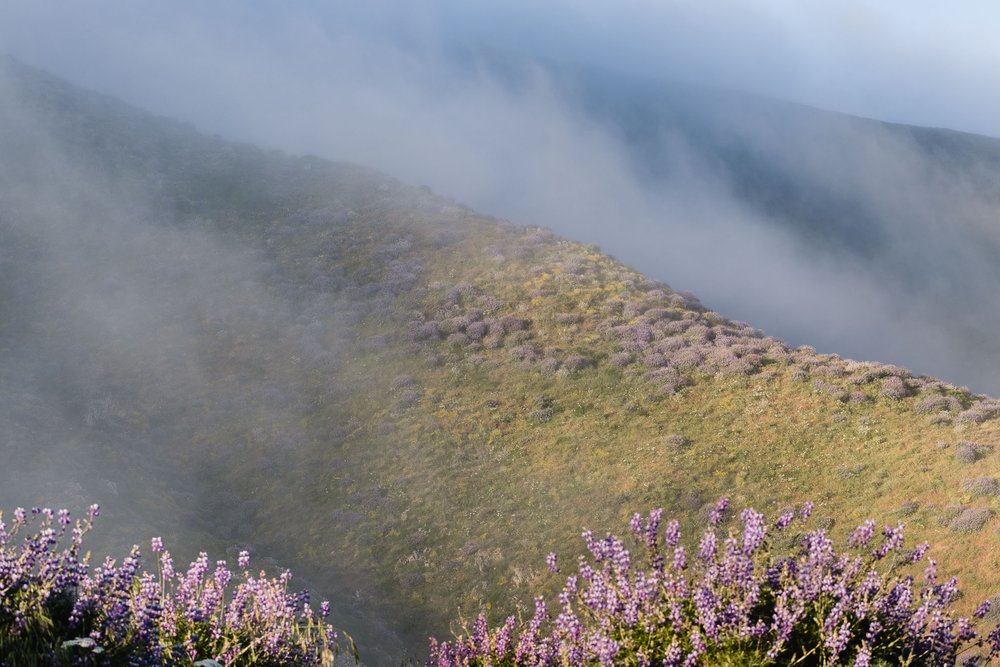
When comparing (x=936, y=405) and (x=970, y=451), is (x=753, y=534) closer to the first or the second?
(x=970, y=451)

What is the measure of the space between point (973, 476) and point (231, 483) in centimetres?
2465

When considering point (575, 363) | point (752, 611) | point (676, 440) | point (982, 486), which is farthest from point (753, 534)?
point (575, 363)

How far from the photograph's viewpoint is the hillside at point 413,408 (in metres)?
24.0

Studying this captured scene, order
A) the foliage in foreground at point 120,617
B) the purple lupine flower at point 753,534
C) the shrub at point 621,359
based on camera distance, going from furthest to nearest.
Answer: the shrub at point 621,359 → the purple lupine flower at point 753,534 → the foliage in foreground at point 120,617

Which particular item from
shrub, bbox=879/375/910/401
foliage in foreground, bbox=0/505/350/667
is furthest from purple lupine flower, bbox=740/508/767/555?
shrub, bbox=879/375/910/401

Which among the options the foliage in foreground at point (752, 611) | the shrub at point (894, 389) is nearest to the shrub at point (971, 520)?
the shrub at point (894, 389)

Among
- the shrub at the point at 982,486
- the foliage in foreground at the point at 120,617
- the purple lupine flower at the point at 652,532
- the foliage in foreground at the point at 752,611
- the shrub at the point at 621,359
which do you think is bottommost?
the foliage in foreground at the point at 120,617

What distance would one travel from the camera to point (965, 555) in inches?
851

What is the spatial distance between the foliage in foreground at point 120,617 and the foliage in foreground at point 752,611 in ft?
7.69

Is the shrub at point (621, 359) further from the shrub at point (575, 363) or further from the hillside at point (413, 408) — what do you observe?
the shrub at point (575, 363)

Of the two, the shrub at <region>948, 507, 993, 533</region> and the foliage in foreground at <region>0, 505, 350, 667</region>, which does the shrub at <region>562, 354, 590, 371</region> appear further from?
the foliage in foreground at <region>0, 505, 350, 667</region>

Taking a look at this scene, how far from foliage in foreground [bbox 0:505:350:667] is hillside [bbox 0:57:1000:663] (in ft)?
46.0

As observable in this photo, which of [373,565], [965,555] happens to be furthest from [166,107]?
[965,555]

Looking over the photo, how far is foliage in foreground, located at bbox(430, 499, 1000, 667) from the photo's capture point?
6.27 m
